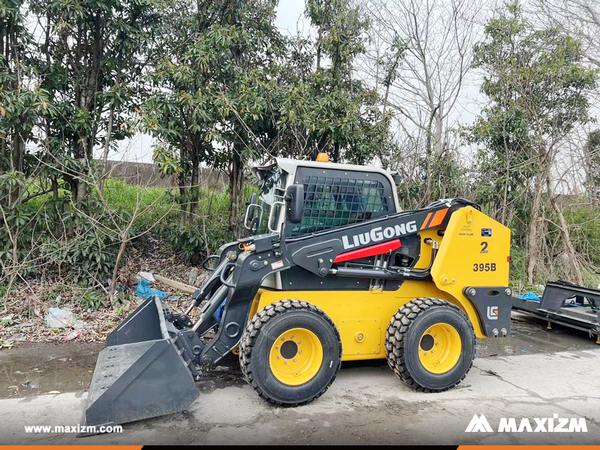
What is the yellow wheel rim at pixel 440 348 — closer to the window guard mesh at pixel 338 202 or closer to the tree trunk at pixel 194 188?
the window guard mesh at pixel 338 202

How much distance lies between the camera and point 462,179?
10000 mm

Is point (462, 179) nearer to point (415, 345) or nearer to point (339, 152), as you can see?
point (339, 152)

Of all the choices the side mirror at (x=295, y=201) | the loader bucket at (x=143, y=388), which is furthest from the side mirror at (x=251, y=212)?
the loader bucket at (x=143, y=388)

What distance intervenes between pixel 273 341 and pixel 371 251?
139 cm

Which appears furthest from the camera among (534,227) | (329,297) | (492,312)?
(534,227)

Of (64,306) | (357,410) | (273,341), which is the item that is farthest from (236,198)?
(357,410)

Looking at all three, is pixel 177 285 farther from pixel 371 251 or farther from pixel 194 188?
pixel 371 251

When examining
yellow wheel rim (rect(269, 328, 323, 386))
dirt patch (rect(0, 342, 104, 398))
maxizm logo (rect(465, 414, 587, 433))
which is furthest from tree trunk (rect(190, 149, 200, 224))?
maxizm logo (rect(465, 414, 587, 433))

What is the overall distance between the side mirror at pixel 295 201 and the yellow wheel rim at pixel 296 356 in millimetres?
1030

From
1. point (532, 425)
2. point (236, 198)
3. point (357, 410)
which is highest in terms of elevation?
point (236, 198)

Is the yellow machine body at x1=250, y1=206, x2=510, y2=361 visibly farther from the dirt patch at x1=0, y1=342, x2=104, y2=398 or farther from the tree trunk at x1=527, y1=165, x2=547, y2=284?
the tree trunk at x1=527, y1=165, x2=547, y2=284

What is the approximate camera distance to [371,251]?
15.5 ft

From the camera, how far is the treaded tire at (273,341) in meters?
3.99

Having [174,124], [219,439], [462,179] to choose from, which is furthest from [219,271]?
[462,179]
